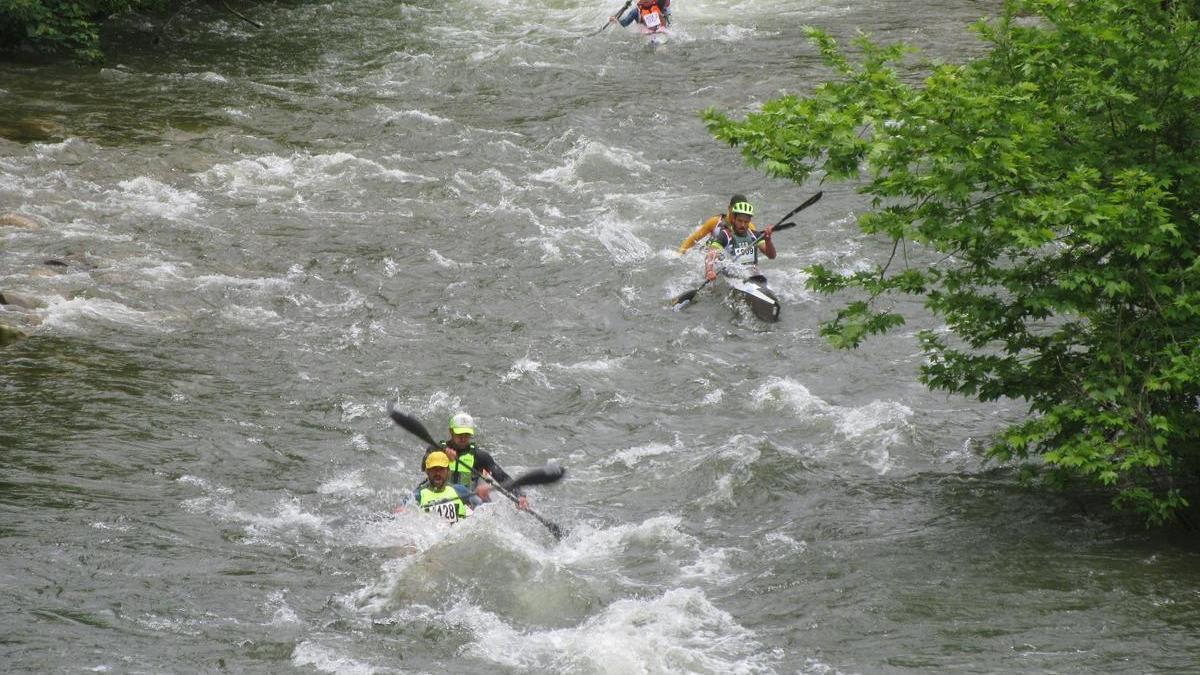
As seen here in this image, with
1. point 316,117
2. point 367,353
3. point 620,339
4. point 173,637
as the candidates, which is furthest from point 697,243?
point 173,637

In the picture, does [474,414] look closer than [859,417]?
No

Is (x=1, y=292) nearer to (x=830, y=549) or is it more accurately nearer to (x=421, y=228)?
(x=421, y=228)

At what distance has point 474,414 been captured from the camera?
1465cm

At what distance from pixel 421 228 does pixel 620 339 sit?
4.37m

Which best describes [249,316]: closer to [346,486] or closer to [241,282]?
[241,282]

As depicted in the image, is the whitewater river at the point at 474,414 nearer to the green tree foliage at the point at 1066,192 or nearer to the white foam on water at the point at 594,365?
the white foam on water at the point at 594,365

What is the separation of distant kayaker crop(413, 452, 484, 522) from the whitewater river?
24 cm

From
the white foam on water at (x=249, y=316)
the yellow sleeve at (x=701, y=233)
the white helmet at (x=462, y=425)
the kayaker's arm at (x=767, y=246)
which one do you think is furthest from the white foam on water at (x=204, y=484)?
the kayaker's arm at (x=767, y=246)

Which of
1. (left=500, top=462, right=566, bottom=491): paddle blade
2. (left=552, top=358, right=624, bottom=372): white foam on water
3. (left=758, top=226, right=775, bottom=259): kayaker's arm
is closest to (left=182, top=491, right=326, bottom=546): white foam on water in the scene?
(left=500, top=462, right=566, bottom=491): paddle blade

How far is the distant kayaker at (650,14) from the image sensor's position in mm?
28094

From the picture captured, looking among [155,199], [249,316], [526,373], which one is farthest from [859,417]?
[155,199]

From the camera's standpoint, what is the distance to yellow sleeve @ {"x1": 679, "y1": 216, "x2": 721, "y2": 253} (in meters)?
18.2

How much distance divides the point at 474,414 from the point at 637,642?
210 inches

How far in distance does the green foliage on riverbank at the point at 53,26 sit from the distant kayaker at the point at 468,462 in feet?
48.1
